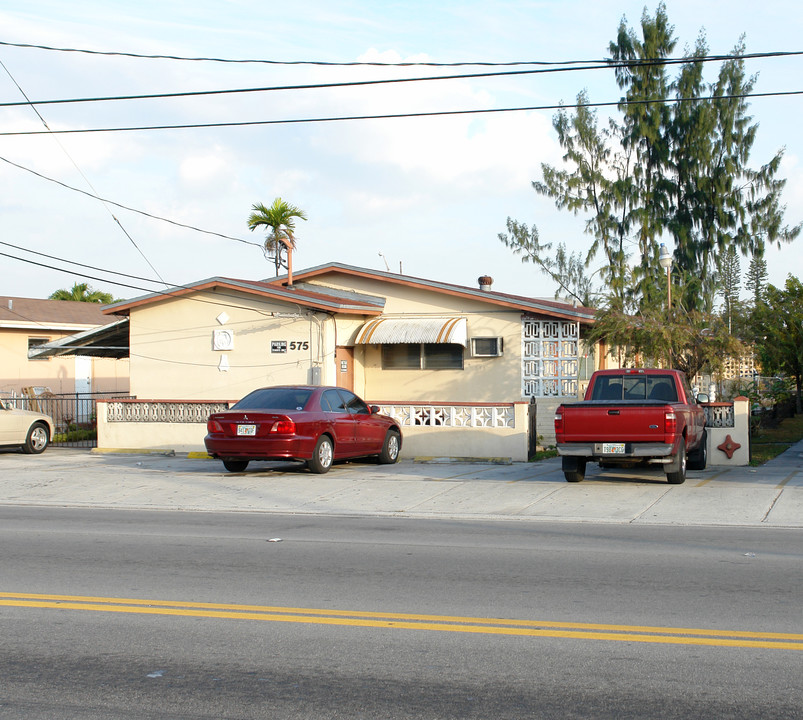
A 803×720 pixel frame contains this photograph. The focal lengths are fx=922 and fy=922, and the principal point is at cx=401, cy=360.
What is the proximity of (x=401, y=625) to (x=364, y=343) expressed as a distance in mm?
16262

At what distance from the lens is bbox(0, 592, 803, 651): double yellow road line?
614 centimetres

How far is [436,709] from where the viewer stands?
4.89 m

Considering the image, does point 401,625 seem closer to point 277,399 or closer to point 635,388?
point 277,399

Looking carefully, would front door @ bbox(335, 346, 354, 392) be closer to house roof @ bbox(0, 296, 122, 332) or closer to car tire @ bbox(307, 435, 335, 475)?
car tire @ bbox(307, 435, 335, 475)

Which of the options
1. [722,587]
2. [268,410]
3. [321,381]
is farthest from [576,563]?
[321,381]

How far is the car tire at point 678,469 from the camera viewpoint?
582 inches

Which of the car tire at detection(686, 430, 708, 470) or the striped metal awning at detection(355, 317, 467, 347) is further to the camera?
the striped metal awning at detection(355, 317, 467, 347)

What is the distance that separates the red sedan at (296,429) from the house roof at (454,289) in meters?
5.52

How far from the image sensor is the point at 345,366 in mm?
23156

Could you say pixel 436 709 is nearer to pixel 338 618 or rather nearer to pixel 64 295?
pixel 338 618

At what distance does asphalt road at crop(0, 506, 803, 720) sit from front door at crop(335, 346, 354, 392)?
12.2 metres

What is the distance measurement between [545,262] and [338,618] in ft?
119

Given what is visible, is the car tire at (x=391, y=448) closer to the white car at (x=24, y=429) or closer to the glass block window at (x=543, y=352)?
the glass block window at (x=543, y=352)

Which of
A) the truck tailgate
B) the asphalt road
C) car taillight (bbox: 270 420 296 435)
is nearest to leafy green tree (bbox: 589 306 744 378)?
the truck tailgate
